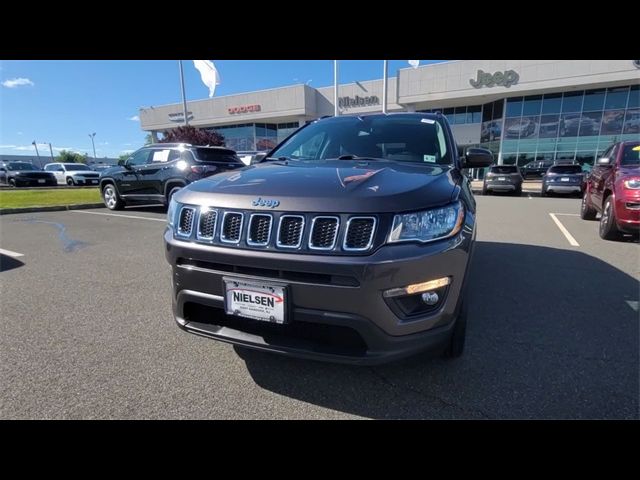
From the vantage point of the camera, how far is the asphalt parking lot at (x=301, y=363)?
1986 mm

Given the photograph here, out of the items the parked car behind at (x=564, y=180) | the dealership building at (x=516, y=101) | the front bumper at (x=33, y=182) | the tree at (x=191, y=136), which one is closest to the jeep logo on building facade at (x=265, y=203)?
the parked car behind at (x=564, y=180)

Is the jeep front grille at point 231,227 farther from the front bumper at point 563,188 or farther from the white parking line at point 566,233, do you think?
the front bumper at point 563,188

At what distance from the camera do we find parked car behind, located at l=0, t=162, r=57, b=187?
22.3m

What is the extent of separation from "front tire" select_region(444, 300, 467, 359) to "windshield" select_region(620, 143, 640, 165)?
6.15 meters

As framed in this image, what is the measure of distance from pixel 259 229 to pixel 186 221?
1.81ft

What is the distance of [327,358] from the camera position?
1.77 meters

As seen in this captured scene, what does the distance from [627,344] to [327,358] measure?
2.43m

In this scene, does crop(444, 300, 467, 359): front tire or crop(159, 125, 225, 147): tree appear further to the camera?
crop(159, 125, 225, 147): tree

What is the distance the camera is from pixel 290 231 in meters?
1.80

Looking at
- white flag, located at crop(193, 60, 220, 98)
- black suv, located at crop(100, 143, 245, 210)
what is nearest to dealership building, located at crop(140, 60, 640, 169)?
white flag, located at crop(193, 60, 220, 98)

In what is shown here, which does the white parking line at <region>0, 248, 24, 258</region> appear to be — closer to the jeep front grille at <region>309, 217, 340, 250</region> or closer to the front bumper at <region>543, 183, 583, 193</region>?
the jeep front grille at <region>309, 217, 340, 250</region>
